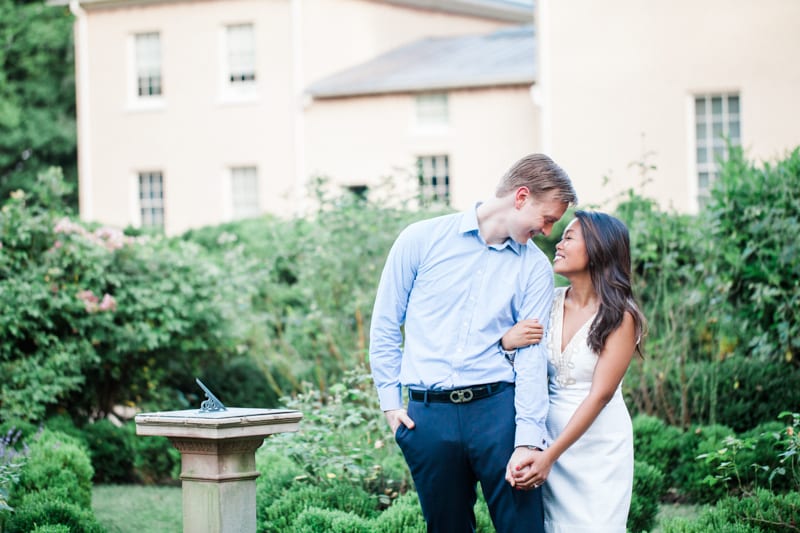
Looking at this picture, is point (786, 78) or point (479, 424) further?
point (786, 78)

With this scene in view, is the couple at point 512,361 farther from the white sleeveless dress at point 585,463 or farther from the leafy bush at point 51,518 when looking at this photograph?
the leafy bush at point 51,518

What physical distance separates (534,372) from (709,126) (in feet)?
53.1

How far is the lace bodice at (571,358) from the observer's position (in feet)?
14.6

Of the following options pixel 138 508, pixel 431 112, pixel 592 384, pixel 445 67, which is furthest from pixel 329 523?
pixel 445 67

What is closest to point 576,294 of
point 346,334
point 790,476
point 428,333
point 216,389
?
point 428,333

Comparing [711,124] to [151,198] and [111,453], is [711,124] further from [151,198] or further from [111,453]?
[151,198]

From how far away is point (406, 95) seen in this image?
78.3 feet

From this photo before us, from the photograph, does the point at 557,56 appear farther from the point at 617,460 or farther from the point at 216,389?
the point at 617,460

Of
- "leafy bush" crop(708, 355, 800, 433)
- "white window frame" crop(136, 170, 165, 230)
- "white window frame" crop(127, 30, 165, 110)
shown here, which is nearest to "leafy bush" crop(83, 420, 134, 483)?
"leafy bush" crop(708, 355, 800, 433)

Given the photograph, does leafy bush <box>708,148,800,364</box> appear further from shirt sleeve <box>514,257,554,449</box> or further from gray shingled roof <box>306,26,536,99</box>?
gray shingled roof <box>306,26,536,99</box>

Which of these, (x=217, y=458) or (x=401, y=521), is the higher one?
(x=217, y=458)

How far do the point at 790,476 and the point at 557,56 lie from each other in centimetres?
1372

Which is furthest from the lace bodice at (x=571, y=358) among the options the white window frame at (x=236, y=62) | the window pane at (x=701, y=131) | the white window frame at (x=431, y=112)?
the white window frame at (x=236, y=62)

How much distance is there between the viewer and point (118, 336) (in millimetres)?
9906
